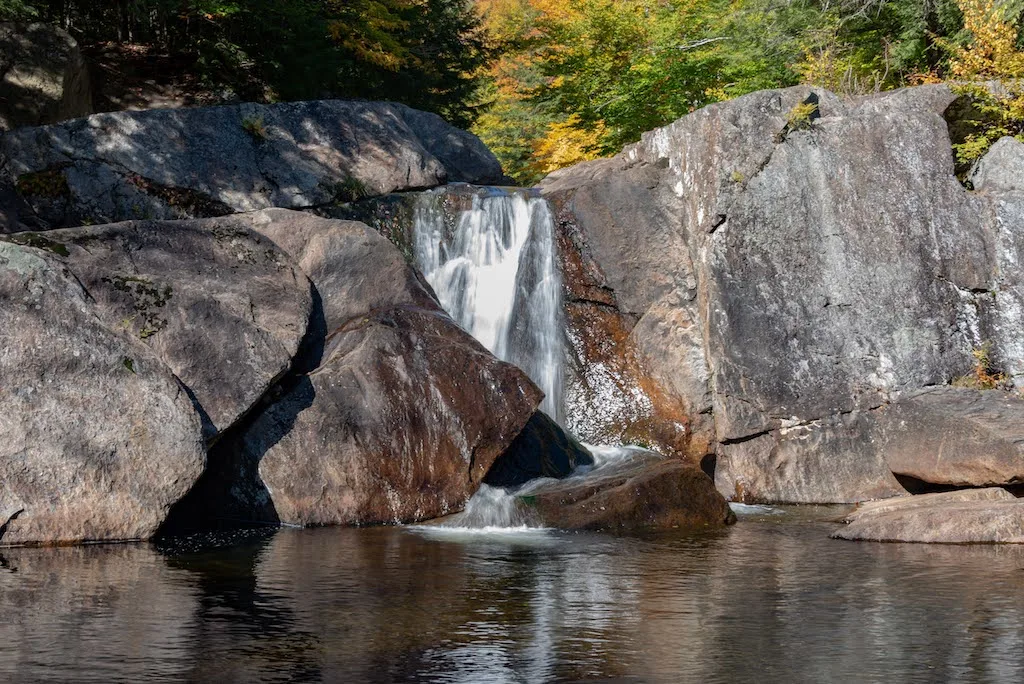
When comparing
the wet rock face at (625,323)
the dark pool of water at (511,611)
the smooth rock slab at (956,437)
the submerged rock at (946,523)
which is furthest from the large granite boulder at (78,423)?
the smooth rock slab at (956,437)

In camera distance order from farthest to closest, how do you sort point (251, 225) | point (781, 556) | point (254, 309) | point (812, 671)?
point (251, 225)
point (254, 309)
point (781, 556)
point (812, 671)

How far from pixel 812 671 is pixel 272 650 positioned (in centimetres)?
266

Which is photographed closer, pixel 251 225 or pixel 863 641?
pixel 863 641

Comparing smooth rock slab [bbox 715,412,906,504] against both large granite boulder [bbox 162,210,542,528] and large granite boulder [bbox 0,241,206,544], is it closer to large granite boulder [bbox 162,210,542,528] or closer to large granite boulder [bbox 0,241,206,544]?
large granite boulder [bbox 162,210,542,528]

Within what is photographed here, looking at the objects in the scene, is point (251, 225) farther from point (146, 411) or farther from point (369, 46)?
point (369, 46)

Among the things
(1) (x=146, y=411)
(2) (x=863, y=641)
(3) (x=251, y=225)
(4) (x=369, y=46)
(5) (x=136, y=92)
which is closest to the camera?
(2) (x=863, y=641)

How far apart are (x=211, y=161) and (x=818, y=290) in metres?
7.97

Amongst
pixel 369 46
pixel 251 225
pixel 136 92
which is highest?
pixel 369 46

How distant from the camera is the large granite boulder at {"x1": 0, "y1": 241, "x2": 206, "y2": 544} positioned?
31.6ft

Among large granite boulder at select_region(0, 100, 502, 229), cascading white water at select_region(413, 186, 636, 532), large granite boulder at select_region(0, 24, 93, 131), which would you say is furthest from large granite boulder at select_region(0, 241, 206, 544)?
large granite boulder at select_region(0, 24, 93, 131)

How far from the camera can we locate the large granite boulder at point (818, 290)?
44.4ft

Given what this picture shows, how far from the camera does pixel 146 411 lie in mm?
10023

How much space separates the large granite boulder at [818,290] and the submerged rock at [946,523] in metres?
2.84

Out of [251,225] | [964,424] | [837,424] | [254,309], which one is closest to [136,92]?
[251,225]
